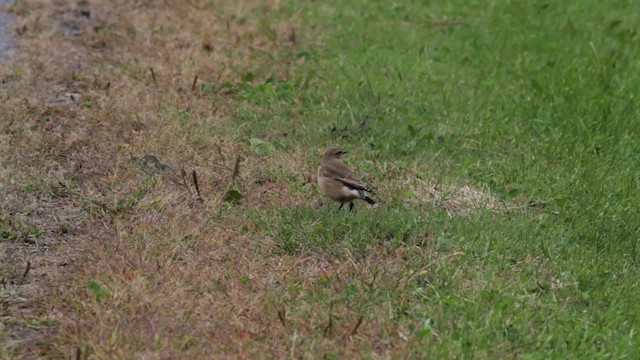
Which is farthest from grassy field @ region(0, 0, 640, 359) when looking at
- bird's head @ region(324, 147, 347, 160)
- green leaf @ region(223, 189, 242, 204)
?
bird's head @ region(324, 147, 347, 160)

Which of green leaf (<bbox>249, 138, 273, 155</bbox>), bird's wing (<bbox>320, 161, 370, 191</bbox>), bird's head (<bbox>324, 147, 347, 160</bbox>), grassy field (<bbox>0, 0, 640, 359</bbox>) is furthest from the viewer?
green leaf (<bbox>249, 138, 273, 155</bbox>)

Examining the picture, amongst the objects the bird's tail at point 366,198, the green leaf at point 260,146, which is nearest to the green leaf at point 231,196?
the bird's tail at point 366,198

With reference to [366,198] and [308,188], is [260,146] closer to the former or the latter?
[308,188]

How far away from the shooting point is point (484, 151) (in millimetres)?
7641

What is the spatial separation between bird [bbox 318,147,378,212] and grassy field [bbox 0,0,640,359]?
0.39 feet

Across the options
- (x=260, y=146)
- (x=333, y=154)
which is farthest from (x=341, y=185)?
(x=260, y=146)

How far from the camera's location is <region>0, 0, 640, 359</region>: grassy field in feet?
15.4

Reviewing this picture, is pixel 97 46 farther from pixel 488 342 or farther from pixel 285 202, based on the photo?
pixel 488 342

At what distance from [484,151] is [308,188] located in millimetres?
1631

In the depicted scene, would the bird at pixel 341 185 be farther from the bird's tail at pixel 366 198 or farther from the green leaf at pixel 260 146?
the green leaf at pixel 260 146

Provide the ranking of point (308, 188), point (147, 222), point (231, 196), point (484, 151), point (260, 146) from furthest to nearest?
point (484, 151) → point (260, 146) → point (308, 188) → point (231, 196) → point (147, 222)

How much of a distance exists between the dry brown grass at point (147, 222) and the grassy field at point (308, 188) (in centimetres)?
Result: 2

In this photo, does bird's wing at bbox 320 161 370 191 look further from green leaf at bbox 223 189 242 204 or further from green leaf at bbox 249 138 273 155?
green leaf at bbox 249 138 273 155

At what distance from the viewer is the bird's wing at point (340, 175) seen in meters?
6.05
